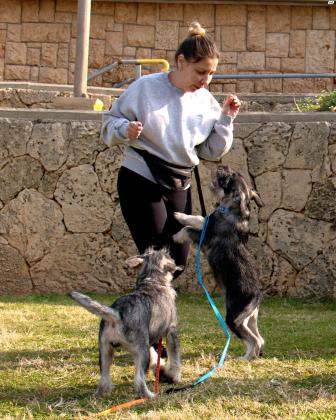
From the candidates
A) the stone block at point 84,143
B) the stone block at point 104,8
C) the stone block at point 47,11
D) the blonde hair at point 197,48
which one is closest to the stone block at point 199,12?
the stone block at point 104,8

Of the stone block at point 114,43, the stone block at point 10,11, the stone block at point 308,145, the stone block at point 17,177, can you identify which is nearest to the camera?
the stone block at point 308,145

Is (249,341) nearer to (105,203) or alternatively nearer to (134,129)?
(134,129)

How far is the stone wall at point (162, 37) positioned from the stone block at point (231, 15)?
0.02m

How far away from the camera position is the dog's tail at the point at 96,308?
5.05 metres

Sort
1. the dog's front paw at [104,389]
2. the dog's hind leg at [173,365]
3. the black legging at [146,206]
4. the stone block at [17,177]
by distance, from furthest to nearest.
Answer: the stone block at [17,177], the black legging at [146,206], the dog's hind leg at [173,365], the dog's front paw at [104,389]

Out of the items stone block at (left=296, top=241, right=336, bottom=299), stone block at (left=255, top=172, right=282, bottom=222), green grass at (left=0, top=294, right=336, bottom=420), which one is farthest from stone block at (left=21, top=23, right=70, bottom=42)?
stone block at (left=296, top=241, right=336, bottom=299)

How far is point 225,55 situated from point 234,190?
11385mm

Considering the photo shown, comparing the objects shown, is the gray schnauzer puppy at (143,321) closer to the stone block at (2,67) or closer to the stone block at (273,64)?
the stone block at (273,64)

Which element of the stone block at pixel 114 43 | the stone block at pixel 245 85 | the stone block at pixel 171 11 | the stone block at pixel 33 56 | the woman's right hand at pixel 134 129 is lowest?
the woman's right hand at pixel 134 129

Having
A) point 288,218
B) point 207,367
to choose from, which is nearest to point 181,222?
point 207,367

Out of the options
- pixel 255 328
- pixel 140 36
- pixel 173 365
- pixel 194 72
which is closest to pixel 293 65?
pixel 140 36

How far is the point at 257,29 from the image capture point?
58.7 ft

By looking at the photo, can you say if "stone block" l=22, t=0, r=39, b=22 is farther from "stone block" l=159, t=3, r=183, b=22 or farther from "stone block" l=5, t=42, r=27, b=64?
"stone block" l=159, t=3, r=183, b=22

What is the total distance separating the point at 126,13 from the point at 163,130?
12729mm
